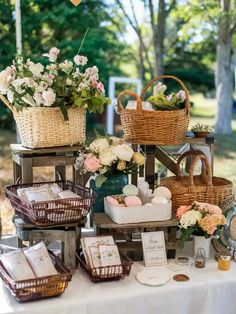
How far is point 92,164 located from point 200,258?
54 centimetres

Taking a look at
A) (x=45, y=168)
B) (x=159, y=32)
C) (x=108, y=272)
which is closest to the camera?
(x=108, y=272)

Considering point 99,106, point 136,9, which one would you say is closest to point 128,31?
point 136,9

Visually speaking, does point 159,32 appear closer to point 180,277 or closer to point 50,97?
point 50,97

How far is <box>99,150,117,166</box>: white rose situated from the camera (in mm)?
1678

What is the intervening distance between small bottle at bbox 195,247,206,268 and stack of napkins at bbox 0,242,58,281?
0.54m

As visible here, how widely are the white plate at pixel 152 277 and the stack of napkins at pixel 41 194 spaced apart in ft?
1.19

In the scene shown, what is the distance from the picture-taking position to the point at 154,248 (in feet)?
5.53

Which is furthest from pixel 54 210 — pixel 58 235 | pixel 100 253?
pixel 100 253

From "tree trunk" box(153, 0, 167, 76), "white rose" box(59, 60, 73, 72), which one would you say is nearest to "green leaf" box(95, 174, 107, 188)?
"white rose" box(59, 60, 73, 72)

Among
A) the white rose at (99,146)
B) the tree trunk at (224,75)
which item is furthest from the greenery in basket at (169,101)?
the tree trunk at (224,75)

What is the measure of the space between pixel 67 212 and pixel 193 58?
861 cm

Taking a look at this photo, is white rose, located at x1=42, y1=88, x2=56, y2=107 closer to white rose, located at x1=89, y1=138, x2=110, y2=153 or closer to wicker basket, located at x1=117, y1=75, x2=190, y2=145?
white rose, located at x1=89, y1=138, x2=110, y2=153

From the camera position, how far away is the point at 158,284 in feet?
4.97

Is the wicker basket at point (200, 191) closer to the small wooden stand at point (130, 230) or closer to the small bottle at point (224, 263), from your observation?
the small wooden stand at point (130, 230)
